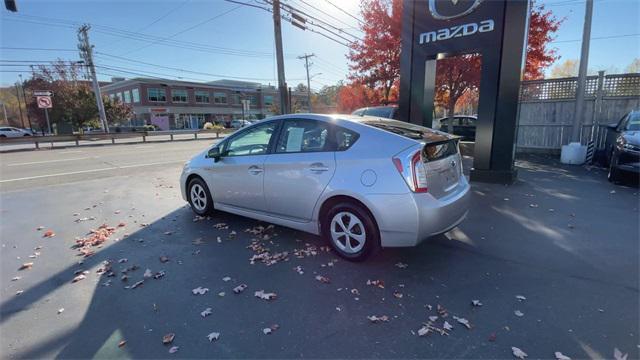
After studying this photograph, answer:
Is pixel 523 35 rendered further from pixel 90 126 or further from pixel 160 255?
pixel 90 126

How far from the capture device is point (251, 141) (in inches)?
181

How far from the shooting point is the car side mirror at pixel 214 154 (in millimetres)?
4871

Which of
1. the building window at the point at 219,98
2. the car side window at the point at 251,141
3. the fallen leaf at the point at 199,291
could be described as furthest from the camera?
the building window at the point at 219,98

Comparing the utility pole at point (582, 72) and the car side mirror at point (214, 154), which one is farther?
the utility pole at point (582, 72)

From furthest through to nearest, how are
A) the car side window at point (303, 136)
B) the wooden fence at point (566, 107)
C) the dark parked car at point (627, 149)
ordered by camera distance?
the wooden fence at point (566, 107) → the dark parked car at point (627, 149) → the car side window at point (303, 136)

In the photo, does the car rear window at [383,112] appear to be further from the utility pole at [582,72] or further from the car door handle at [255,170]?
the car door handle at [255,170]

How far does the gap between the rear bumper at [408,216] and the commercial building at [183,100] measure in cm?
5015

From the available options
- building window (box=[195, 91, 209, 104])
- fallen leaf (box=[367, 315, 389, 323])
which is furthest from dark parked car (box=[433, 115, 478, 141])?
building window (box=[195, 91, 209, 104])

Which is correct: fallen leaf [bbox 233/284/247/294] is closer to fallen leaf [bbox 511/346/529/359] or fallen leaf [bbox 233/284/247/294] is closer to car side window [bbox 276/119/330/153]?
car side window [bbox 276/119/330/153]

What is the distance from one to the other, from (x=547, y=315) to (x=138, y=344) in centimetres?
324

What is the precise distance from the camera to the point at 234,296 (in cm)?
303

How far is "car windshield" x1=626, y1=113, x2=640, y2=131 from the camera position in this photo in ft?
23.1

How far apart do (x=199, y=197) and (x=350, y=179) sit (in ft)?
9.82

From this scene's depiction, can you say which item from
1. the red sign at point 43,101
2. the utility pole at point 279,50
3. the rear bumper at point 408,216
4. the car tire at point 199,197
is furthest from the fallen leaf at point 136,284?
the red sign at point 43,101
